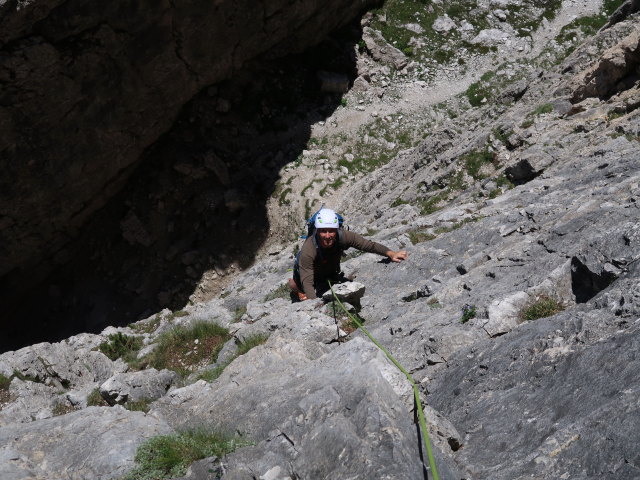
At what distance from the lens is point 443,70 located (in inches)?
1087

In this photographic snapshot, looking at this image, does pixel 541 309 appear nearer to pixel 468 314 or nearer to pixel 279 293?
pixel 468 314

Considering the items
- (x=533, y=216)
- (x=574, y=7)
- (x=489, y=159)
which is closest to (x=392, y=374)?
(x=533, y=216)

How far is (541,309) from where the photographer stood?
7.31 m

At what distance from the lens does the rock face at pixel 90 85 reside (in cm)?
1631

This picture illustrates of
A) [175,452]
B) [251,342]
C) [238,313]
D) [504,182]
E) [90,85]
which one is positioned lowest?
[504,182]

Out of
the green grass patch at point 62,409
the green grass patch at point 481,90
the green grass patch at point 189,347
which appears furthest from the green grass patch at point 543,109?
the green grass patch at point 62,409

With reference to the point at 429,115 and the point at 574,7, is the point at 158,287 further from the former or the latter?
the point at 574,7

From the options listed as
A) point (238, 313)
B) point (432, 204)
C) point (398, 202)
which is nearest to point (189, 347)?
point (238, 313)

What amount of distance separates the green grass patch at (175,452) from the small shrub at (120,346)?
8.73 m

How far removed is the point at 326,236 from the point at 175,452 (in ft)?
18.8

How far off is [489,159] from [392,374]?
12.6 metres

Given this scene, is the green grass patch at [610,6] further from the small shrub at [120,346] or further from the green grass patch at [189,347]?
the small shrub at [120,346]

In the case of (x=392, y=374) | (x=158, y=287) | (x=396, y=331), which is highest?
(x=392, y=374)

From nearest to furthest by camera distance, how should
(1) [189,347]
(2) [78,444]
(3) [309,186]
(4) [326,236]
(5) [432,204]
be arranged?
(2) [78,444]
(4) [326,236]
(1) [189,347]
(5) [432,204]
(3) [309,186]
